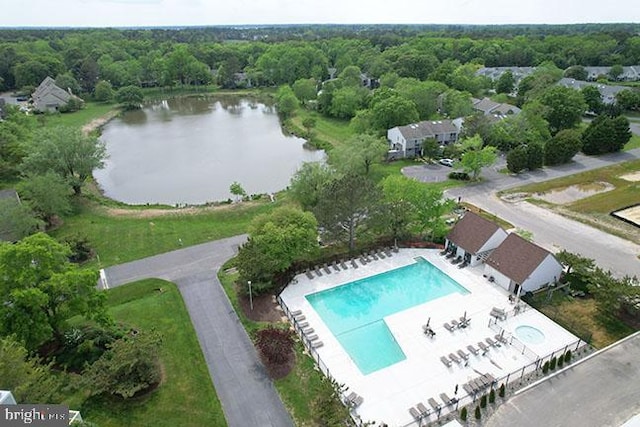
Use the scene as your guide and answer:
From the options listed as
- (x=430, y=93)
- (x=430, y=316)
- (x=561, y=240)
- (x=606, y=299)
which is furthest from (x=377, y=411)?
(x=430, y=93)

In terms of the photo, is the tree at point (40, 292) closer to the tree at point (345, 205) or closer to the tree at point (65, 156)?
the tree at point (345, 205)

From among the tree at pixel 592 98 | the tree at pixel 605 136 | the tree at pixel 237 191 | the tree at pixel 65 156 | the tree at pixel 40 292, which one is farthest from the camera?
the tree at pixel 592 98

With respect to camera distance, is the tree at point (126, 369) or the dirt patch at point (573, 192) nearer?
the tree at point (126, 369)

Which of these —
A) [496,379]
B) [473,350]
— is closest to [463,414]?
[496,379]

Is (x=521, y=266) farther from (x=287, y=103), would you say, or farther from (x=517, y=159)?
(x=287, y=103)

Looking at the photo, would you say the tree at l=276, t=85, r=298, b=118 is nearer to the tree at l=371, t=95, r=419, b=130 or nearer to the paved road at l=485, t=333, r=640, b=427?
the tree at l=371, t=95, r=419, b=130

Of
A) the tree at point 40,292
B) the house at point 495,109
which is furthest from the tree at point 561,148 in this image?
the tree at point 40,292

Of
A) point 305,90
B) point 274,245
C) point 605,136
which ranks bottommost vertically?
point 274,245

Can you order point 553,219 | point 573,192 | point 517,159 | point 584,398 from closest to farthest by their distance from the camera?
point 584,398, point 553,219, point 573,192, point 517,159
